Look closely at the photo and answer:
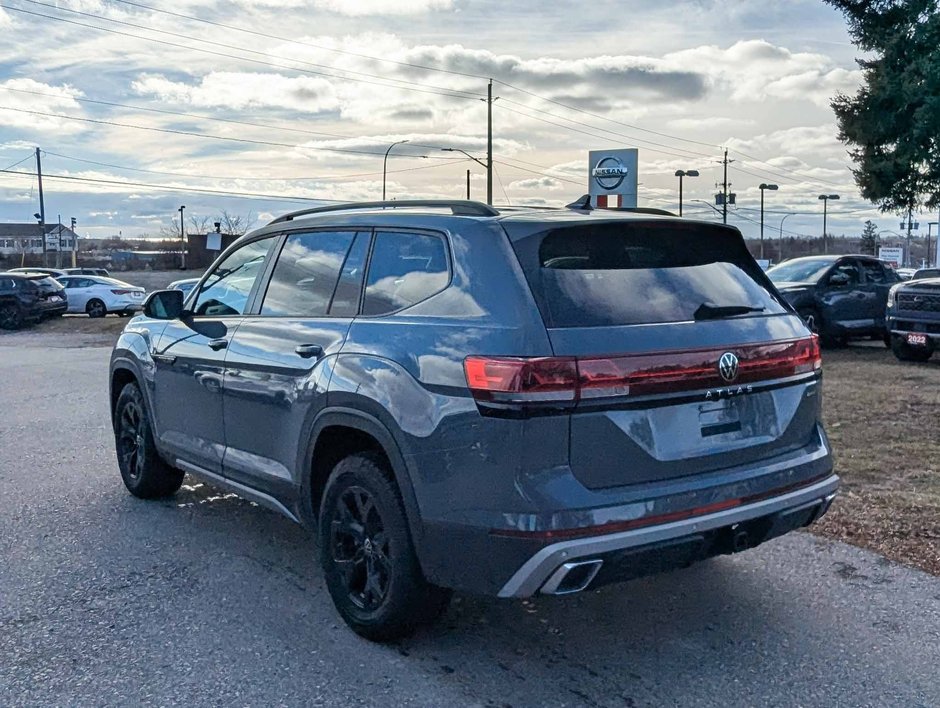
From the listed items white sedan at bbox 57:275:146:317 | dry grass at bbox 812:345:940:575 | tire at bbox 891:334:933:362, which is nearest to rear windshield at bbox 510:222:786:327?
dry grass at bbox 812:345:940:575

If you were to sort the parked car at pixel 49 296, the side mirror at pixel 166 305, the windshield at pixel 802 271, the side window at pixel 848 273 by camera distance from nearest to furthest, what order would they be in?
the side mirror at pixel 166 305, the side window at pixel 848 273, the windshield at pixel 802 271, the parked car at pixel 49 296

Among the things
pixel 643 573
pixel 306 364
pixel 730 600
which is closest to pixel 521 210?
pixel 306 364

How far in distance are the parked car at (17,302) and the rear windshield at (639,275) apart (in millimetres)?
25089

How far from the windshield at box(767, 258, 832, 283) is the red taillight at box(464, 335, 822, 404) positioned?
43.9 ft

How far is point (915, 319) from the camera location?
13.2m

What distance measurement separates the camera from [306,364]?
4387 mm

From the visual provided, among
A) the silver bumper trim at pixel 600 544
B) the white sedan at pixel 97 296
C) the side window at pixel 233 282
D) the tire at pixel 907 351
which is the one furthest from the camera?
the white sedan at pixel 97 296

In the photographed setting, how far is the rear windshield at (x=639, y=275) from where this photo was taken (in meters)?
3.61

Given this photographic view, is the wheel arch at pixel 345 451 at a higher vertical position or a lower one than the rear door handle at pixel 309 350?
lower

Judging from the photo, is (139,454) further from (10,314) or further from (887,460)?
(10,314)

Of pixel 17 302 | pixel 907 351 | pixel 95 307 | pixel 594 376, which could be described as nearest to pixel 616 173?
pixel 907 351

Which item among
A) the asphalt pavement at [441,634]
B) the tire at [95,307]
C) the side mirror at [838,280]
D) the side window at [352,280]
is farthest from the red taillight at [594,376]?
the tire at [95,307]

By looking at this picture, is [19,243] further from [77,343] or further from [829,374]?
[829,374]

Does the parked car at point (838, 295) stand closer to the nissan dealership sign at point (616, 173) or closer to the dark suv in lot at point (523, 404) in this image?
the nissan dealership sign at point (616, 173)
